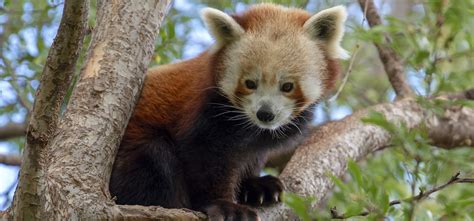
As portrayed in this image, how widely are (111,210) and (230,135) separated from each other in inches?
60.9

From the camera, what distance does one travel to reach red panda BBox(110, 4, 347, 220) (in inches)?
163

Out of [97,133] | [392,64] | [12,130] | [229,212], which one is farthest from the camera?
[392,64]

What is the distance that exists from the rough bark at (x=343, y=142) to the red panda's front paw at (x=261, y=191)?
71 mm

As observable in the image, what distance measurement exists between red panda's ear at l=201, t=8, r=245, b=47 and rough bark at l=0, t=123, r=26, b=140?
1.99 m

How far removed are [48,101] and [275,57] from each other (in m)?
1.92

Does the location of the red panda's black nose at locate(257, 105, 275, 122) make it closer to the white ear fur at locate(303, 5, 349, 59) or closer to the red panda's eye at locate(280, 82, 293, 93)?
the red panda's eye at locate(280, 82, 293, 93)

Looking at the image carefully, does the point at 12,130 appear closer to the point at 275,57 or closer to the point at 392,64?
the point at 275,57

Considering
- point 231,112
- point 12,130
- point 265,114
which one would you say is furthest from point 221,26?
point 12,130

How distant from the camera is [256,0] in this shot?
5922 millimetres

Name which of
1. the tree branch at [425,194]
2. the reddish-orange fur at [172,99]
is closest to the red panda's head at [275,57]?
the reddish-orange fur at [172,99]

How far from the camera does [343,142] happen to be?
488cm

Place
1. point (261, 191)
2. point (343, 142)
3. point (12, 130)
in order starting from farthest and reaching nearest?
point (12, 130)
point (343, 142)
point (261, 191)

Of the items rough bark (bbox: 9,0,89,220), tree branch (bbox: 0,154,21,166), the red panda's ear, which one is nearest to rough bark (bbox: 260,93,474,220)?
the red panda's ear

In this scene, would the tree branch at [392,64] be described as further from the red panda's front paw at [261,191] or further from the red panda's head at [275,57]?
the red panda's front paw at [261,191]
